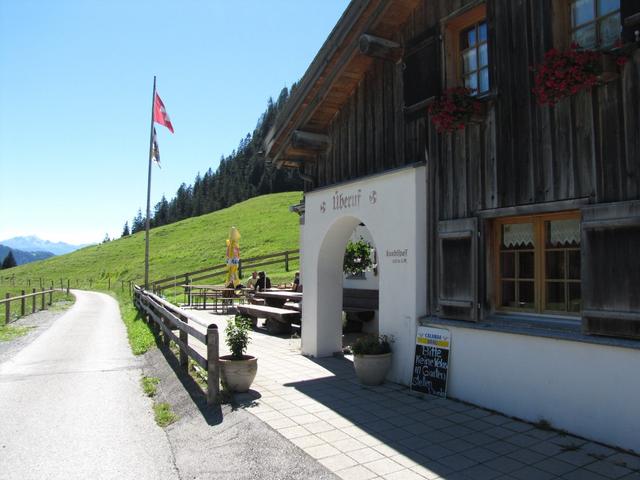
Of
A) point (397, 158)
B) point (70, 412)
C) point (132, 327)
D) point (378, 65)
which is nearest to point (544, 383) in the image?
point (397, 158)

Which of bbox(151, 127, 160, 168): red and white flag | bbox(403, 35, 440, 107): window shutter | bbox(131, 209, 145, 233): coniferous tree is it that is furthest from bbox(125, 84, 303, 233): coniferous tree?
bbox(403, 35, 440, 107): window shutter

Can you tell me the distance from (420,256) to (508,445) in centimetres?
291

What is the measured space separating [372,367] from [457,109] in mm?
3810

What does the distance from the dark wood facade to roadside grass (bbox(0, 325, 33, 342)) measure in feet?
39.6

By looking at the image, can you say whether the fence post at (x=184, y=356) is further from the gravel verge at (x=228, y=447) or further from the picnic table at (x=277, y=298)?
the picnic table at (x=277, y=298)

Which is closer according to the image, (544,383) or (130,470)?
(130,470)

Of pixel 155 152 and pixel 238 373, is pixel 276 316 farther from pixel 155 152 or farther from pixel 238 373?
pixel 155 152

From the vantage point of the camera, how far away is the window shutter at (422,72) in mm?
7086

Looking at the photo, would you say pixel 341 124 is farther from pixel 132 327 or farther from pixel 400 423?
pixel 132 327

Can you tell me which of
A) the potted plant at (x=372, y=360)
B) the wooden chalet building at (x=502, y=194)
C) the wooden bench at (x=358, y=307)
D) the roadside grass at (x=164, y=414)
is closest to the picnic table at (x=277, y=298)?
the wooden bench at (x=358, y=307)

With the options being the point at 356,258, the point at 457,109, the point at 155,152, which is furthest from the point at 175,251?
the point at 457,109

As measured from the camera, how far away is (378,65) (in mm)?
8383

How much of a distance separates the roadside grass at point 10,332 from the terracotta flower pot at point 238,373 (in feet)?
34.2

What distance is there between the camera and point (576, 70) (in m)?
4.83
